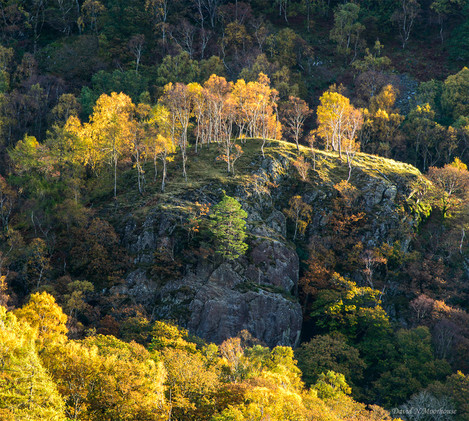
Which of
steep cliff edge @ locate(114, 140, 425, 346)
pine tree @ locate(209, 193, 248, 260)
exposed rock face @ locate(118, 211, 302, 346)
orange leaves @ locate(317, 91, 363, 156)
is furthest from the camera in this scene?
orange leaves @ locate(317, 91, 363, 156)

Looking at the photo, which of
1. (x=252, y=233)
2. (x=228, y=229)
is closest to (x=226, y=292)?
(x=228, y=229)

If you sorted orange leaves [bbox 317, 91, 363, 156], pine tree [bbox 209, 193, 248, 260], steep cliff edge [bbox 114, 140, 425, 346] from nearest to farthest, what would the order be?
steep cliff edge [bbox 114, 140, 425, 346]
pine tree [bbox 209, 193, 248, 260]
orange leaves [bbox 317, 91, 363, 156]

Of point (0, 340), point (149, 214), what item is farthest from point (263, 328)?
point (0, 340)

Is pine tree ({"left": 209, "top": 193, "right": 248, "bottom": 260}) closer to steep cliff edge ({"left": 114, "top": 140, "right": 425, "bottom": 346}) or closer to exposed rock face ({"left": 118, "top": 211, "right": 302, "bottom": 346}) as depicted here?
steep cliff edge ({"left": 114, "top": 140, "right": 425, "bottom": 346})

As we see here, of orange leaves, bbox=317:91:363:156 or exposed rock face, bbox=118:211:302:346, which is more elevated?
orange leaves, bbox=317:91:363:156

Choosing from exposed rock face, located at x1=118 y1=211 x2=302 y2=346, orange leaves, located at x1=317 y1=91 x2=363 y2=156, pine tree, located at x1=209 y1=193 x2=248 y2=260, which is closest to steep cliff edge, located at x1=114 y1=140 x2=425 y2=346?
exposed rock face, located at x1=118 y1=211 x2=302 y2=346

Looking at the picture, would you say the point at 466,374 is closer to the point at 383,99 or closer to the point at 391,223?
the point at 391,223
